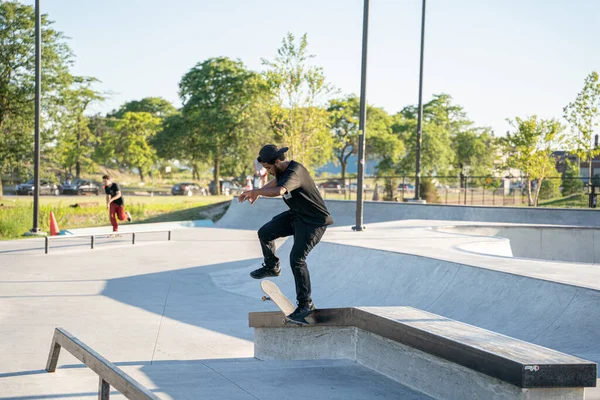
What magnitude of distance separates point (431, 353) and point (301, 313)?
186cm

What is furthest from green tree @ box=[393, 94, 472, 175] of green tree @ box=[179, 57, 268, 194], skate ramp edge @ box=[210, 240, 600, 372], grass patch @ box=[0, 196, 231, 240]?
skate ramp edge @ box=[210, 240, 600, 372]

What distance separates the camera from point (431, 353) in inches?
189

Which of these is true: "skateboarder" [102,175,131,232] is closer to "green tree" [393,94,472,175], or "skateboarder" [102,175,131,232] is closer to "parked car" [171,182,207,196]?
"parked car" [171,182,207,196]

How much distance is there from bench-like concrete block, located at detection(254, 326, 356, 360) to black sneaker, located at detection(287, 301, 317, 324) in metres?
0.20

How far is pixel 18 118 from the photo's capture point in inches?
1474

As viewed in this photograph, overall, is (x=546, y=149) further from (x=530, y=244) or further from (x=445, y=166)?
(x=445, y=166)

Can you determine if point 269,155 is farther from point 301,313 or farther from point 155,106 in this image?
point 155,106

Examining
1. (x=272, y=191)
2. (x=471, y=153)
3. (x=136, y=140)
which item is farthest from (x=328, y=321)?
(x=471, y=153)

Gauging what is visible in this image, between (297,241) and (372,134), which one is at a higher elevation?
(372,134)

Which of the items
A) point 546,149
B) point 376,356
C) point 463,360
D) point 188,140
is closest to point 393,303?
point 376,356

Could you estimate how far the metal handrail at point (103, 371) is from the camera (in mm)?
3708

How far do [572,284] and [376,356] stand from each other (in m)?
3.17

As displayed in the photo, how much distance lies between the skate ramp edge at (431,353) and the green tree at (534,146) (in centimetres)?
3035

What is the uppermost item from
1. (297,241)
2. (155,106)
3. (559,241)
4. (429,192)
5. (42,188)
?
(155,106)
